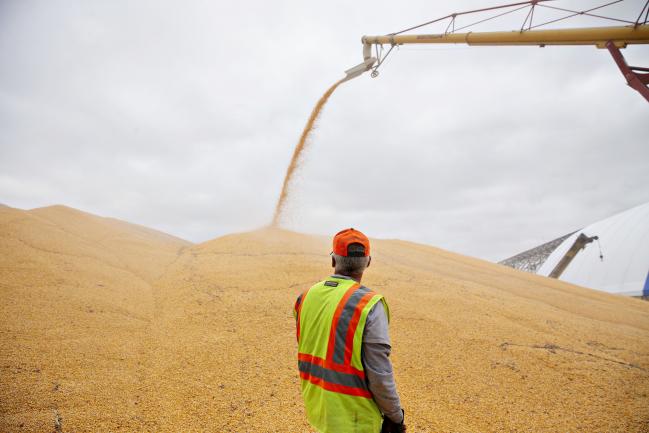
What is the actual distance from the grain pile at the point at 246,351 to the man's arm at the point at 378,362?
2.40 metres

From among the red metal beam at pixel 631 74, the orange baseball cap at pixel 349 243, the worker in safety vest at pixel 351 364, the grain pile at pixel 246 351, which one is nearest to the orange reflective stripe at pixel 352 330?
the worker in safety vest at pixel 351 364

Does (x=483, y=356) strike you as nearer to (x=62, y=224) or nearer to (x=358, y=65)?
(x=358, y=65)

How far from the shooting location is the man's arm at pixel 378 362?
1.96 meters

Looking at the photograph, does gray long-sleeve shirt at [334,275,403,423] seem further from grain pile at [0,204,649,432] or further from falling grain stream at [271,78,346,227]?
falling grain stream at [271,78,346,227]

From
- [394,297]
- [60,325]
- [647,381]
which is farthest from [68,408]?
[647,381]

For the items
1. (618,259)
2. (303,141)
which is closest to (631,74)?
(303,141)

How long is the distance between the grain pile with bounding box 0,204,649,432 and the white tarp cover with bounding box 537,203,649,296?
21041 mm

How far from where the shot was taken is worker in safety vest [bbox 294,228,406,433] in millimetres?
1976

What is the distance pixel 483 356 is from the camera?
591cm

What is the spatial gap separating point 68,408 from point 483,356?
5.81 meters

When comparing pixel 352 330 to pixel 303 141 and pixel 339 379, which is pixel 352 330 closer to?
pixel 339 379

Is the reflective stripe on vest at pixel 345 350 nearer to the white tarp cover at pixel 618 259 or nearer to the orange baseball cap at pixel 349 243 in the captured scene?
the orange baseball cap at pixel 349 243

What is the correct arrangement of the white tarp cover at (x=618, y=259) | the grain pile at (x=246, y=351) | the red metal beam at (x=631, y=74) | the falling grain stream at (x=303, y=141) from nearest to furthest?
the grain pile at (x=246, y=351), the red metal beam at (x=631, y=74), the falling grain stream at (x=303, y=141), the white tarp cover at (x=618, y=259)

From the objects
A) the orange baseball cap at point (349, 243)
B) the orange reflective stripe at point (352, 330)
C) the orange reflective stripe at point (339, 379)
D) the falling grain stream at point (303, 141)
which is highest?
the falling grain stream at point (303, 141)
